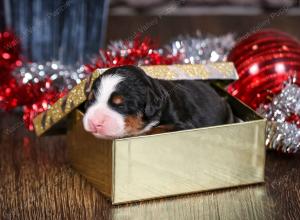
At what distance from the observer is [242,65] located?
169cm

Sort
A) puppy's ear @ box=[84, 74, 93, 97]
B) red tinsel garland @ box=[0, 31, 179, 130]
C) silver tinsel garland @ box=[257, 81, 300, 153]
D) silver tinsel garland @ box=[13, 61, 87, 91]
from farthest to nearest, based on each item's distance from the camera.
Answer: silver tinsel garland @ box=[13, 61, 87, 91] < red tinsel garland @ box=[0, 31, 179, 130] < silver tinsel garland @ box=[257, 81, 300, 153] < puppy's ear @ box=[84, 74, 93, 97]

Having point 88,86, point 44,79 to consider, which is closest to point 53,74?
point 44,79

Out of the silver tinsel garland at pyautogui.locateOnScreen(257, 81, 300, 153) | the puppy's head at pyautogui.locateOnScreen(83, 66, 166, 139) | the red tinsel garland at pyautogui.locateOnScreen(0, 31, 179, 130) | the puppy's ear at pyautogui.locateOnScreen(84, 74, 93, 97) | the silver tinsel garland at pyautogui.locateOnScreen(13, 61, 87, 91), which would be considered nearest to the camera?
the puppy's head at pyautogui.locateOnScreen(83, 66, 166, 139)

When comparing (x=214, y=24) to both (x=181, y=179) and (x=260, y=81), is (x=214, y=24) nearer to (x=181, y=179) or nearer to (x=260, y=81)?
(x=260, y=81)

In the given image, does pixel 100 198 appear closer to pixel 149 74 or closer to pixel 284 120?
pixel 149 74

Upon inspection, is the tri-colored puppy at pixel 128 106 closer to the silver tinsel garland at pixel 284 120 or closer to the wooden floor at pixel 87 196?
the wooden floor at pixel 87 196

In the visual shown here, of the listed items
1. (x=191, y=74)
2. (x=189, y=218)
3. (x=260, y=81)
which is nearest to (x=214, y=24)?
(x=260, y=81)

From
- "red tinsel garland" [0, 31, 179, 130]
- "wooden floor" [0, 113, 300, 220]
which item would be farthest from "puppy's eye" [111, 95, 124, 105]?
"red tinsel garland" [0, 31, 179, 130]

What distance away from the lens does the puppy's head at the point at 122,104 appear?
49.2 inches

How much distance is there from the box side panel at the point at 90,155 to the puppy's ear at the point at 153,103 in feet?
0.32

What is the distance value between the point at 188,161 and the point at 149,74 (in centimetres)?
20

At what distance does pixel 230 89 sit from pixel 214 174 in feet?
1.17

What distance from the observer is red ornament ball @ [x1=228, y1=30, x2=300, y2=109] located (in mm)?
1625

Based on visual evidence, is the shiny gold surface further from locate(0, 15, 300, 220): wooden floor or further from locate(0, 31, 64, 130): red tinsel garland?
locate(0, 31, 64, 130): red tinsel garland
